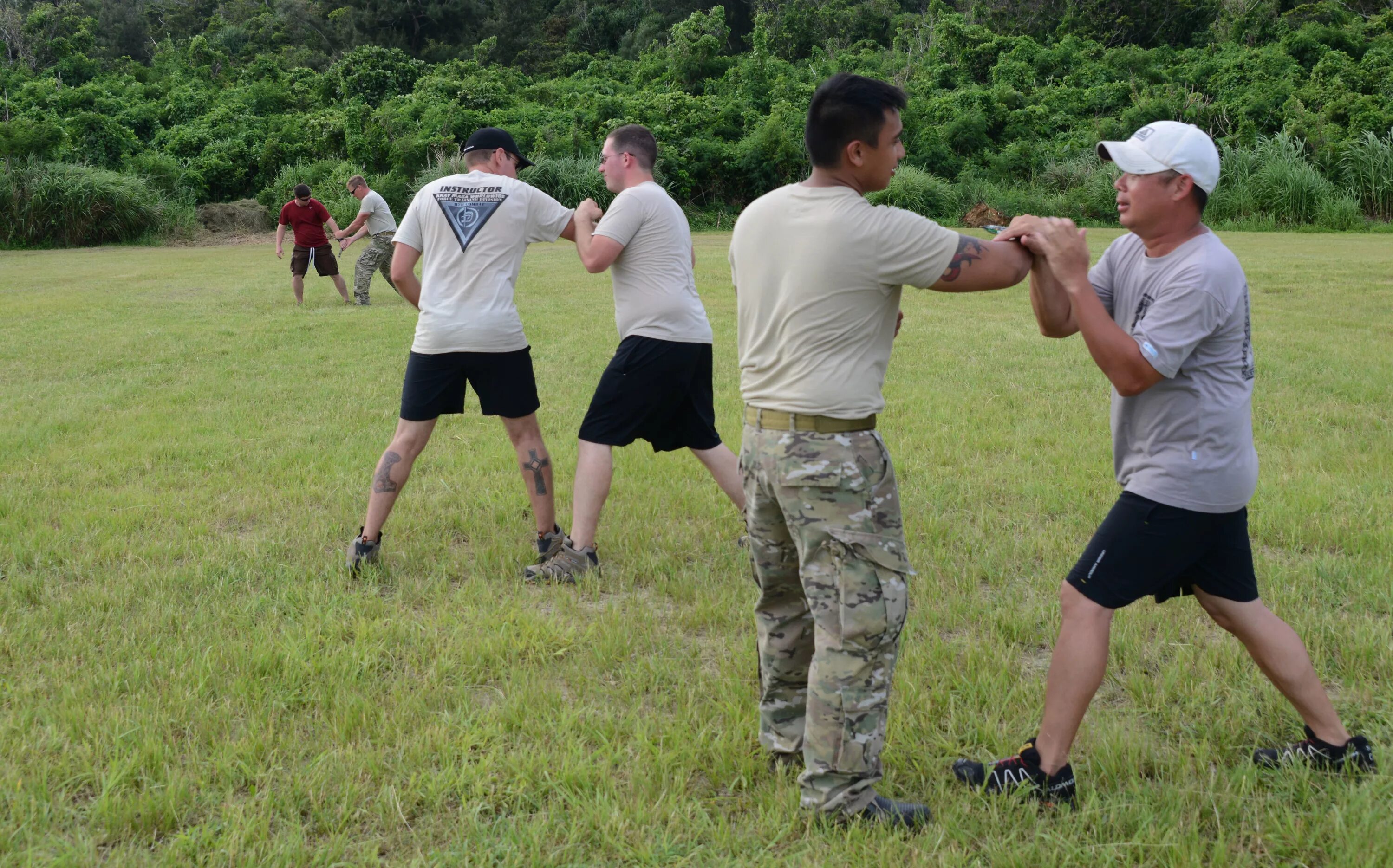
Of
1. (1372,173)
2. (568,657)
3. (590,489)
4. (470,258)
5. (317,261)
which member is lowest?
(568,657)

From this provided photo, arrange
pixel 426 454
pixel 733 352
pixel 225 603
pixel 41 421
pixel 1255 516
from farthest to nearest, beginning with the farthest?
pixel 733 352
pixel 41 421
pixel 426 454
pixel 1255 516
pixel 225 603

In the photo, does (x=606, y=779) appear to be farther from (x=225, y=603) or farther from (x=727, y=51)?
(x=727, y=51)

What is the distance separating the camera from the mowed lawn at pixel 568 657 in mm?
3043

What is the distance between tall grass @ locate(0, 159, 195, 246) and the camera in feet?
88.5

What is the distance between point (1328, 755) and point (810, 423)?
6.02 feet

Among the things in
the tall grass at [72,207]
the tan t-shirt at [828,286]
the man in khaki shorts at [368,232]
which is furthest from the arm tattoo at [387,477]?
the tall grass at [72,207]

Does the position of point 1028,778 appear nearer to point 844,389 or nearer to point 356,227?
point 844,389

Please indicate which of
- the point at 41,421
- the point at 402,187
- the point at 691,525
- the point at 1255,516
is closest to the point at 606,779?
the point at 691,525

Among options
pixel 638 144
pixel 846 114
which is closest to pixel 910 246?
pixel 846 114

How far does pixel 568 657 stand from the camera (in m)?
4.26

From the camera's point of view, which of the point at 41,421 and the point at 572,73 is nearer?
the point at 41,421

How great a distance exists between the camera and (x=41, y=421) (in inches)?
329

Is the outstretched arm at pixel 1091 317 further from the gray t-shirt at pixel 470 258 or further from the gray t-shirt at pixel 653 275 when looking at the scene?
the gray t-shirt at pixel 470 258

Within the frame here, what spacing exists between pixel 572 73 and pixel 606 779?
5036 centimetres
